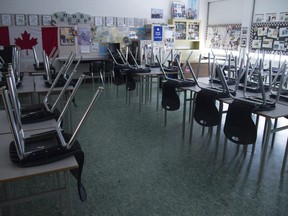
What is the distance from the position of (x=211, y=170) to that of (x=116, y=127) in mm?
1615

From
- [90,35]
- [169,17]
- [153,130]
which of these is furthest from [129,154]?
[169,17]

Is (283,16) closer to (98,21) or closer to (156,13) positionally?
(156,13)

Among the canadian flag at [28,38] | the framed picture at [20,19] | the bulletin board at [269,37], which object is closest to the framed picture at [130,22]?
the canadian flag at [28,38]

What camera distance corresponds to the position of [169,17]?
7.83 m

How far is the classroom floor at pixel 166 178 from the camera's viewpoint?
2053mm

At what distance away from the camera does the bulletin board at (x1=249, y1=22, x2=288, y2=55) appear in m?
5.88

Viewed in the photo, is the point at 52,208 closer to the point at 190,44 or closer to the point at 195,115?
the point at 195,115

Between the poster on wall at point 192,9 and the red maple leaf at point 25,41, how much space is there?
14.3 feet

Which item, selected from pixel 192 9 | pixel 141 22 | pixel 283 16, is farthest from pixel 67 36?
pixel 283 16

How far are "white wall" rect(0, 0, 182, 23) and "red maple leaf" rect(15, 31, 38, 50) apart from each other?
545mm

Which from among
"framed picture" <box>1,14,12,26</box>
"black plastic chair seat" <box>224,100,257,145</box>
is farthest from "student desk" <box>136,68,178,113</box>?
"framed picture" <box>1,14,12,26</box>

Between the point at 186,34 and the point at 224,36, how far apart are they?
3.61ft

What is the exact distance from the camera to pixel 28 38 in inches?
258

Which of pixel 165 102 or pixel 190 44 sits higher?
pixel 190 44
